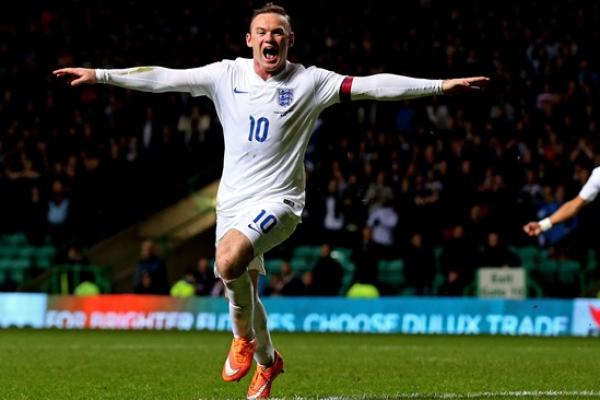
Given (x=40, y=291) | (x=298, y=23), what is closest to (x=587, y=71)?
(x=298, y=23)

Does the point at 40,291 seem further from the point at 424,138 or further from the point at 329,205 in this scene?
the point at 424,138

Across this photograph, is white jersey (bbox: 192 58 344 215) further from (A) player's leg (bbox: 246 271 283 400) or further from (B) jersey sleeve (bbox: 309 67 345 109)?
(A) player's leg (bbox: 246 271 283 400)

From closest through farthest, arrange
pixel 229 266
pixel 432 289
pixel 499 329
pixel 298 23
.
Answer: pixel 229 266
pixel 499 329
pixel 432 289
pixel 298 23

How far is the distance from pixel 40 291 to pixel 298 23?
371 inches

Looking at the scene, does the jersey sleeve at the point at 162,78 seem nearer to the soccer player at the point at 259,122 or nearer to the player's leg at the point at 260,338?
the soccer player at the point at 259,122

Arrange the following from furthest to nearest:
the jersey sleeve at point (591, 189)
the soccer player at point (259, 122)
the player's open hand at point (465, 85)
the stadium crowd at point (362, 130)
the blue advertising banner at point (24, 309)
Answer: the blue advertising banner at point (24, 309) → the stadium crowd at point (362, 130) → the jersey sleeve at point (591, 189) → the soccer player at point (259, 122) → the player's open hand at point (465, 85)

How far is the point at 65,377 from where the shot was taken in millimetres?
11664

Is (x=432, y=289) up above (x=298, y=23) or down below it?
below

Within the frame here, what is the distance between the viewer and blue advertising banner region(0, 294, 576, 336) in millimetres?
20688

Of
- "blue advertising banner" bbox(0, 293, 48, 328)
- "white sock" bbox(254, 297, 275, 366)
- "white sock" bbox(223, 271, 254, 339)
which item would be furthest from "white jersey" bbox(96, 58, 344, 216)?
"blue advertising banner" bbox(0, 293, 48, 328)

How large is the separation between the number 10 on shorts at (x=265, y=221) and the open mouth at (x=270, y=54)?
3.50 feet

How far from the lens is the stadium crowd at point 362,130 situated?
22516 millimetres

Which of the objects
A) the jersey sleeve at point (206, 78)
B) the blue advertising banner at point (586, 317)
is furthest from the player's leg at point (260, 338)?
the blue advertising banner at point (586, 317)

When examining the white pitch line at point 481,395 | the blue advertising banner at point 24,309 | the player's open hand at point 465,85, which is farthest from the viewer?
the blue advertising banner at point 24,309
